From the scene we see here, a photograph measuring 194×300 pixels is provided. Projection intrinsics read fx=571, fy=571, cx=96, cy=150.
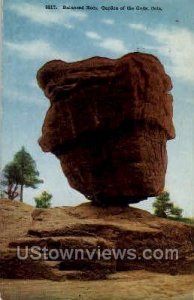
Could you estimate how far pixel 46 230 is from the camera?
4988 millimetres

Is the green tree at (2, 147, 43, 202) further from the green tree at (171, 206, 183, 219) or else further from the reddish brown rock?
the green tree at (171, 206, 183, 219)

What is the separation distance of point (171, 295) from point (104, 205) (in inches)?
46.0

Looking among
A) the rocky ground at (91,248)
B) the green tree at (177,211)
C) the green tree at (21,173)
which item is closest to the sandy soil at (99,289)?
the rocky ground at (91,248)

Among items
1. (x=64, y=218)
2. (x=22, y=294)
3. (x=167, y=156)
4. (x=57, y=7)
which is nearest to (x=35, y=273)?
(x=22, y=294)

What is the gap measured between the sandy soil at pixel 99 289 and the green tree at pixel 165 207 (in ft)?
2.03

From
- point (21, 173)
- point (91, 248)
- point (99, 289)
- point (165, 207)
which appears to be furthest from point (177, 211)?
point (21, 173)

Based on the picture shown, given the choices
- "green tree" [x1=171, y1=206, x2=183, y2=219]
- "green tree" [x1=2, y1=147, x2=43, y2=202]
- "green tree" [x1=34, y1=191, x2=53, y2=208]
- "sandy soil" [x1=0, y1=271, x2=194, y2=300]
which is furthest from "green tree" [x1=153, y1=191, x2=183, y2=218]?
"green tree" [x1=2, y1=147, x2=43, y2=202]

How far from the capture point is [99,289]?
4715mm

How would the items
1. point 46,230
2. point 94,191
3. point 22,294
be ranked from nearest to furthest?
point 22,294
point 46,230
point 94,191

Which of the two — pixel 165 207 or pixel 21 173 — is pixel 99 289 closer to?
pixel 165 207

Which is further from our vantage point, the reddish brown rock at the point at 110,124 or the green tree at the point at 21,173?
the reddish brown rock at the point at 110,124

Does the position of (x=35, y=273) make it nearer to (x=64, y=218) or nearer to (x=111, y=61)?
(x=64, y=218)

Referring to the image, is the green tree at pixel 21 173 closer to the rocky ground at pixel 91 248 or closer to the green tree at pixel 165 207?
the rocky ground at pixel 91 248

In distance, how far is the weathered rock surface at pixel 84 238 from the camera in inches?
188
